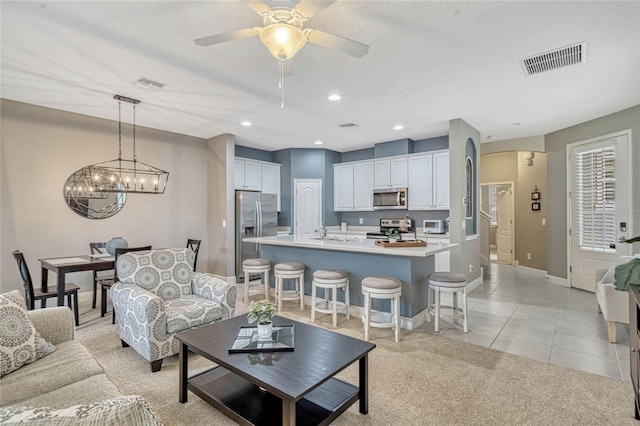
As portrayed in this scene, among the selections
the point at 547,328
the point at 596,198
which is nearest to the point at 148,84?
the point at 547,328

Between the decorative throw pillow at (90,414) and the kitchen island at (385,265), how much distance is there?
2.77 m

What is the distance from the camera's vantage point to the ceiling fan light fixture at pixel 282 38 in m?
1.94

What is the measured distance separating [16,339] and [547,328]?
15.4ft

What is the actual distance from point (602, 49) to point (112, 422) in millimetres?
4104

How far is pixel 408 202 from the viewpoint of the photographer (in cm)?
636

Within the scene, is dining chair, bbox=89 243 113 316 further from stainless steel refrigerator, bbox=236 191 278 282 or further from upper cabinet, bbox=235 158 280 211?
upper cabinet, bbox=235 158 280 211

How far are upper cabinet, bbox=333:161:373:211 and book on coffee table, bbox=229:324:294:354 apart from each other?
16.2ft

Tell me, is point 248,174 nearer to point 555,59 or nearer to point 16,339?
point 16,339

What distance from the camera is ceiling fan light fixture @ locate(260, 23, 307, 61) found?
6.37 ft

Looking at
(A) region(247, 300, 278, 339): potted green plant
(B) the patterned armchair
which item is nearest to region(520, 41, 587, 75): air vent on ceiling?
(A) region(247, 300, 278, 339): potted green plant

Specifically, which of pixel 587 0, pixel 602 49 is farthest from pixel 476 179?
pixel 587 0

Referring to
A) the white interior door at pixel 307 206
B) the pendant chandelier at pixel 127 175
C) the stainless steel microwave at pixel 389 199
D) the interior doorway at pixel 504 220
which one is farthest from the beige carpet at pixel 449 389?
the interior doorway at pixel 504 220

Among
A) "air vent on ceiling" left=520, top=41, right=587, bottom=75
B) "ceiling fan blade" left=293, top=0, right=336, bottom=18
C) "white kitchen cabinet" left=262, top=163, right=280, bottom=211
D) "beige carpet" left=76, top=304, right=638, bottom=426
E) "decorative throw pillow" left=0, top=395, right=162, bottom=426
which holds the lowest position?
"beige carpet" left=76, top=304, right=638, bottom=426

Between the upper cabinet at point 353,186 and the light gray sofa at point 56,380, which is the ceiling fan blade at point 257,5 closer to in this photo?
the light gray sofa at point 56,380
